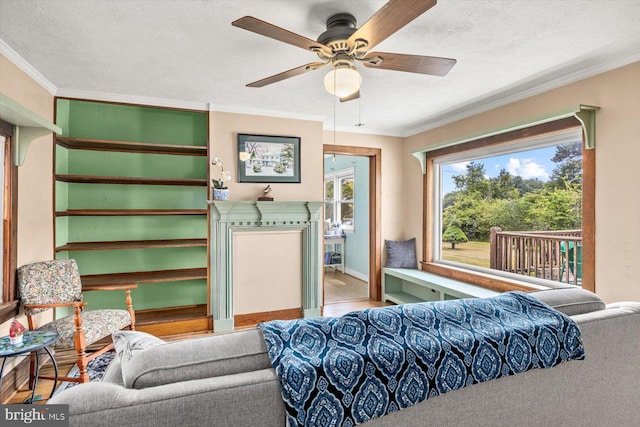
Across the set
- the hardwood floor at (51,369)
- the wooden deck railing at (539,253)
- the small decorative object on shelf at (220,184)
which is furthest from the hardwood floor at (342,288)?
the small decorative object on shelf at (220,184)

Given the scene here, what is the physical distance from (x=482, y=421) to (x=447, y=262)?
3.43 m

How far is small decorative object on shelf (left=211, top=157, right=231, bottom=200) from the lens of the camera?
3.63 metres

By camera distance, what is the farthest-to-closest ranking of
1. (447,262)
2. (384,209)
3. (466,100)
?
1. (384,209)
2. (447,262)
3. (466,100)

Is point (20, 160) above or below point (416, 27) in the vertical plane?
below

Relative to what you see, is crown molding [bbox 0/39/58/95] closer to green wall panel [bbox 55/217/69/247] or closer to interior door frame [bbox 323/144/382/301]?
green wall panel [bbox 55/217/69/247]

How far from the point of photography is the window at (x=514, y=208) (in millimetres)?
2969

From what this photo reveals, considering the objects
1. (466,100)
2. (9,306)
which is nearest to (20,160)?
(9,306)

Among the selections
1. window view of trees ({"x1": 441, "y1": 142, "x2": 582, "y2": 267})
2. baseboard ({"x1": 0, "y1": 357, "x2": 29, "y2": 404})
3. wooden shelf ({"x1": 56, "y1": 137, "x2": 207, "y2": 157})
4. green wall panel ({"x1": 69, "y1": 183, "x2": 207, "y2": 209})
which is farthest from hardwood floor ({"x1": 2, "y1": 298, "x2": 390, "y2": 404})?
wooden shelf ({"x1": 56, "y1": 137, "x2": 207, "y2": 157})

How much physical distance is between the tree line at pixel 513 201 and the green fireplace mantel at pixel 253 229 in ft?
5.76

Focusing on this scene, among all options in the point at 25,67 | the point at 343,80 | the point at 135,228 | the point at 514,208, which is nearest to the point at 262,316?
the point at 135,228

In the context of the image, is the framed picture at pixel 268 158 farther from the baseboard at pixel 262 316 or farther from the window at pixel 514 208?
the window at pixel 514 208

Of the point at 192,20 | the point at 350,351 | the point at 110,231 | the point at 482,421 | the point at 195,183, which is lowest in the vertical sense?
the point at 482,421

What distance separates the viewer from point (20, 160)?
2490 mm

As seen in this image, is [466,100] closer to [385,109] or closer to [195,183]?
[385,109]
